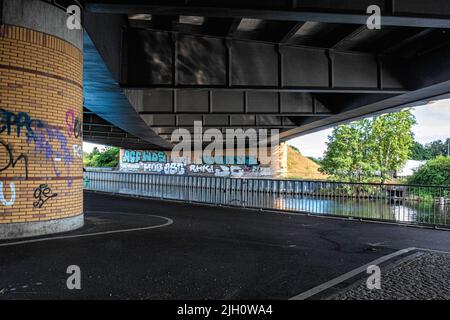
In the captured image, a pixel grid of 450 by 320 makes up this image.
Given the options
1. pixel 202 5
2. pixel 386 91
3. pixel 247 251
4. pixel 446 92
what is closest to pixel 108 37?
pixel 202 5

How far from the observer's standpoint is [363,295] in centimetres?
475

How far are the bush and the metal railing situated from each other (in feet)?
68.5

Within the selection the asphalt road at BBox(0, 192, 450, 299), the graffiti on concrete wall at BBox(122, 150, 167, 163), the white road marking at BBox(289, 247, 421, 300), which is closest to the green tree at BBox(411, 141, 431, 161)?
the graffiti on concrete wall at BBox(122, 150, 167, 163)

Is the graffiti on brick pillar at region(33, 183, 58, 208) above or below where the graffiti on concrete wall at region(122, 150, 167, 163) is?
below

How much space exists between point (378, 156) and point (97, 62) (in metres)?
38.4

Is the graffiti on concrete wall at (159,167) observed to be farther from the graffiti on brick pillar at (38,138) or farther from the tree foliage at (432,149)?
the tree foliage at (432,149)

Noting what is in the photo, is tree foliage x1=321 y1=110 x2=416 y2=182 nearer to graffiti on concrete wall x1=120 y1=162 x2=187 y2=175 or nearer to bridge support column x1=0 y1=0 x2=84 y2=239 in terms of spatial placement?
graffiti on concrete wall x1=120 y1=162 x2=187 y2=175

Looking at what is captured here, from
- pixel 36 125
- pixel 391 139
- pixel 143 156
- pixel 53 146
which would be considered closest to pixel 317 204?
pixel 53 146

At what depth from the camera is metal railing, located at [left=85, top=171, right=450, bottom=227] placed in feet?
39.0

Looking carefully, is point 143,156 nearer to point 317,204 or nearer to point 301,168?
point 301,168

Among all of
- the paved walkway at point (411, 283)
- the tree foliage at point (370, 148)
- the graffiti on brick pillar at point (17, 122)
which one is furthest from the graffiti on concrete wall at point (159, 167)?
the paved walkway at point (411, 283)

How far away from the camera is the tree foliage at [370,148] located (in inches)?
1597

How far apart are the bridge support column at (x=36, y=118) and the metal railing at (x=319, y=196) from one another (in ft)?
30.0
